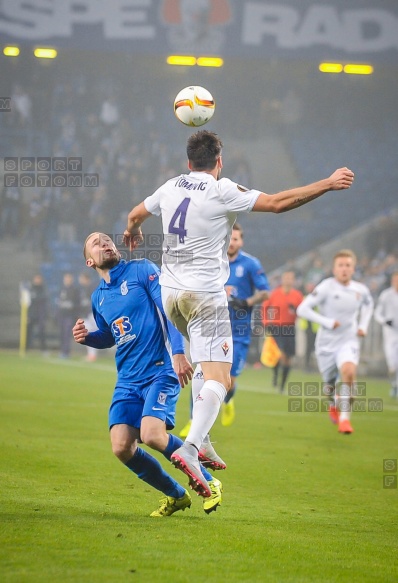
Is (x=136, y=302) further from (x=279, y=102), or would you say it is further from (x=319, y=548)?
(x=279, y=102)

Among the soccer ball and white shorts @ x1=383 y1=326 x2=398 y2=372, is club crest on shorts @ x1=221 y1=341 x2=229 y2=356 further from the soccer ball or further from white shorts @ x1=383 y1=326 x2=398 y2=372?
white shorts @ x1=383 y1=326 x2=398 y2=372

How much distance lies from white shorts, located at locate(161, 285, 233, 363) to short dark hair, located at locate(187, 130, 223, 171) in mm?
857

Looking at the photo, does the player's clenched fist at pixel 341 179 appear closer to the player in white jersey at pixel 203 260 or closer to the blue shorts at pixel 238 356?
the player in white jersey at pixel 203 260

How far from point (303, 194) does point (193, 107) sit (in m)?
1.40

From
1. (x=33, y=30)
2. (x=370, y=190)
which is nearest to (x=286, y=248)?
(x=370, y=190)

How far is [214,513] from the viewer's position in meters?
6.49

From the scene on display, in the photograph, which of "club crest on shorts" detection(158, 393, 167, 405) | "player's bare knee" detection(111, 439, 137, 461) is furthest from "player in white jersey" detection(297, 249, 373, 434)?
"player's bare knee" detection(111, 439, 137, 461)

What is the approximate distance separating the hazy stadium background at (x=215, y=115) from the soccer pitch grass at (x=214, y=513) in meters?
15.6

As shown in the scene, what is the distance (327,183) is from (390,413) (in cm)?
988

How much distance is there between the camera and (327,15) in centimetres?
2973

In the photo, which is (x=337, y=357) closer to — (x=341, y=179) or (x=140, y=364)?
(x=140, y=364)

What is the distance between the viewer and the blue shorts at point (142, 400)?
6.05 m

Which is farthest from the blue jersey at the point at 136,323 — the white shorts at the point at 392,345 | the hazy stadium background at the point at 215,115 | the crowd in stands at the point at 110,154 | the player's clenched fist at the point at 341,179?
the crowd in stands at the point at 110,154

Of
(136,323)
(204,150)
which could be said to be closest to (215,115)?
(204,150)
